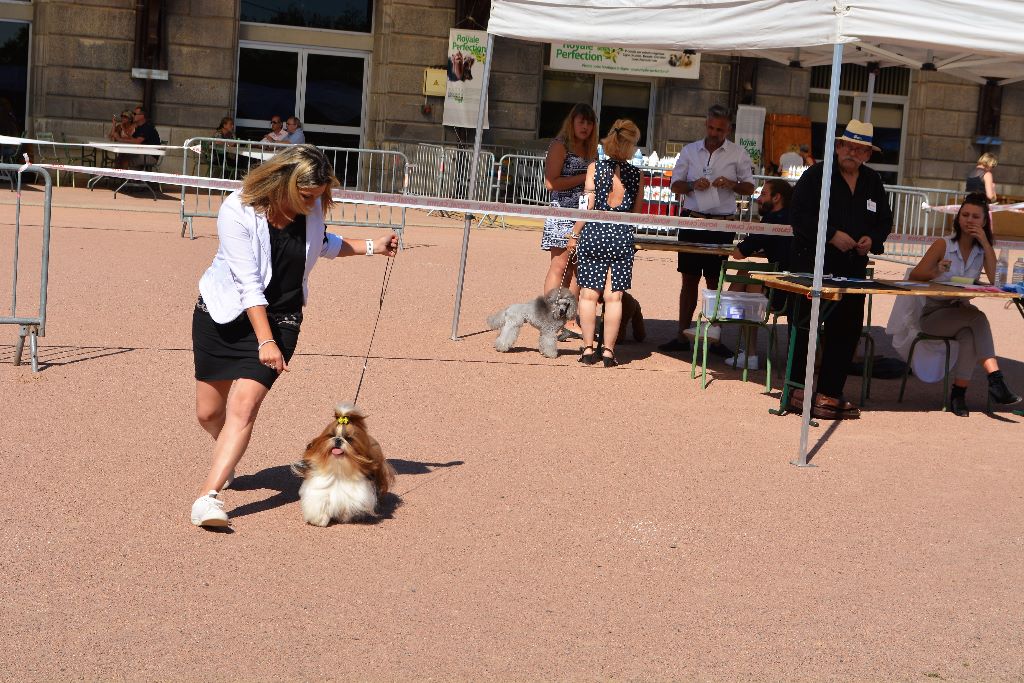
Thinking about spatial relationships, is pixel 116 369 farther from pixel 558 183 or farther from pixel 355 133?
pixel 355 133

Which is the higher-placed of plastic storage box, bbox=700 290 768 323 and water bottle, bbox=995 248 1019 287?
water bottle, bbox=995 248 1019 287

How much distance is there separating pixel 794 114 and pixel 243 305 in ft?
72.3

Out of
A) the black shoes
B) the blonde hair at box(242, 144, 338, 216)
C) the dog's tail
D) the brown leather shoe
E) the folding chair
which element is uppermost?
the blonde hair at box(242, 144, 338, 216)

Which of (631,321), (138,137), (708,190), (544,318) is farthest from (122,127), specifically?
(544,318)

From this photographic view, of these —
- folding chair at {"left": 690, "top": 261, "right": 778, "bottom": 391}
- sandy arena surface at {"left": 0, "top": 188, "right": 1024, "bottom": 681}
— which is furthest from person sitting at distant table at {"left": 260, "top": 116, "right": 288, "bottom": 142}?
folding chair at {"left": 690, "top": 261, "right": 778, "bottom": 391}

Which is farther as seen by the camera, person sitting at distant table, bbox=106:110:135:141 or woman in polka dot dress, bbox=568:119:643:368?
person sitting at distant table, bbox=106:110:135:141

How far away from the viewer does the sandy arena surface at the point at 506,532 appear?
15.7ft

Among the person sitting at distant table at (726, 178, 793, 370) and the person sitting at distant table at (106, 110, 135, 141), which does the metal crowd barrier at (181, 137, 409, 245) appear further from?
the person sitting at distant table at (726, 178, 793, 370)

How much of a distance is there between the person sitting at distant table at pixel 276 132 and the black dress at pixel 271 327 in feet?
59.9

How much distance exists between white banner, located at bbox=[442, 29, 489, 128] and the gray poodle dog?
14816 millimetres

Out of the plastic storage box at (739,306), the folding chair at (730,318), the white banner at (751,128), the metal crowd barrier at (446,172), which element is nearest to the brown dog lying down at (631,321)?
the folding chair at (730,318)

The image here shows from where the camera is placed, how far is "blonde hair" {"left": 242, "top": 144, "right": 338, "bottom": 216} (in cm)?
582

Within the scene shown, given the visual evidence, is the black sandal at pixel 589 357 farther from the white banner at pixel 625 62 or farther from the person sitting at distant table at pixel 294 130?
the white banner at pixel 625 62

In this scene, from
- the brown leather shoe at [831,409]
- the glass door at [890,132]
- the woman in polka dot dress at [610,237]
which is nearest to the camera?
the brown leather shoe at [831,409]
